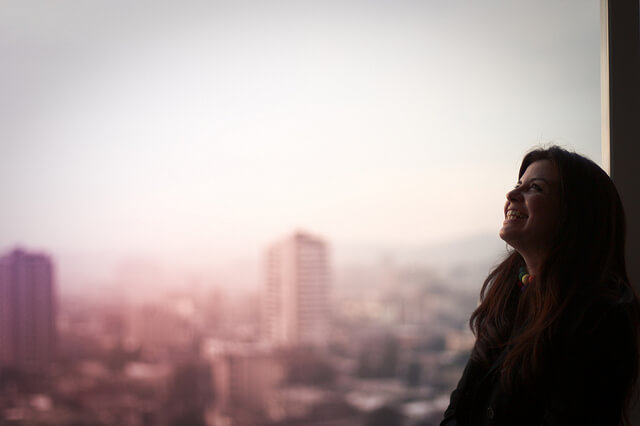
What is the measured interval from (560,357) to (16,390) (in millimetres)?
1559

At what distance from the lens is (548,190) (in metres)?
1.10

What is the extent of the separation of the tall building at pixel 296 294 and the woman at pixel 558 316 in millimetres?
838

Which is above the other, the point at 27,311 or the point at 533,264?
the point at 533,264

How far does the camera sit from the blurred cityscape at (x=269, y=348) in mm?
1738

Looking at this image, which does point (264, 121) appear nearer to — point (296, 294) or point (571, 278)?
point (296, 294)

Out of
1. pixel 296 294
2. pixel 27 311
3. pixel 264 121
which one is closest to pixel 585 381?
pixel 296 294

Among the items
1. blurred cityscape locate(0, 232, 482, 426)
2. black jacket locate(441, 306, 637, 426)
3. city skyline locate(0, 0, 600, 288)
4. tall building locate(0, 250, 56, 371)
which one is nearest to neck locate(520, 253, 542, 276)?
black jacket locate(441, 306, 637, 426)

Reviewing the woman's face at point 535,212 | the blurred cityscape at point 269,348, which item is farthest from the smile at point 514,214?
the blurred cityscape at point 269,348

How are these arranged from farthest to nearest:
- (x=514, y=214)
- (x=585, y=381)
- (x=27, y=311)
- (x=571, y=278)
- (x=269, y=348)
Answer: (x=269, y=348) < (x=27, y=311) < (x=514, y=214) < (x=571, y=278) < (x=585, y=381)

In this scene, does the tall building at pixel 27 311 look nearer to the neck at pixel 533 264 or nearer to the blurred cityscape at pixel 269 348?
the blurred cityscape at pixel 269 348

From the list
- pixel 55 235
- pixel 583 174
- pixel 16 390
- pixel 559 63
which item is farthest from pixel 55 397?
pixel 559 63

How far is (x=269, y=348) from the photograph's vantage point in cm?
196

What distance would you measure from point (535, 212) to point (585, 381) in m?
0.34

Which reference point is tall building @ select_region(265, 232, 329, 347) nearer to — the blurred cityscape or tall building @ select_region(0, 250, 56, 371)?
the blurred cityscape
